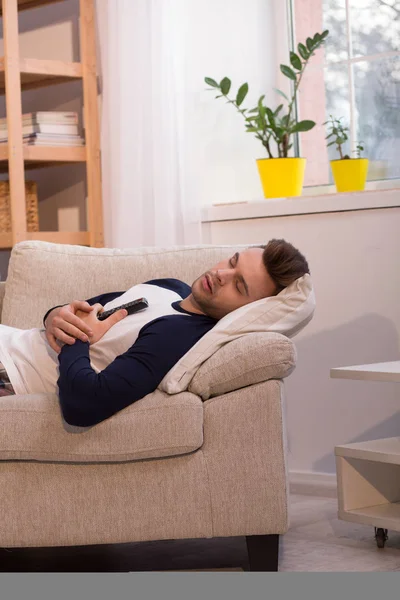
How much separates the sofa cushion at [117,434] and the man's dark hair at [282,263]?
357mm

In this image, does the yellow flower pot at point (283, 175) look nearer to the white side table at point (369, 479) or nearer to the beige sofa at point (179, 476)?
the white side table at point (369, 479)

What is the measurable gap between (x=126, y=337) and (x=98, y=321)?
0.29 feet

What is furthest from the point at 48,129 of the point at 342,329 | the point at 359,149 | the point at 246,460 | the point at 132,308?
the point at 246,460

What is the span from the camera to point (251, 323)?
1.95 m

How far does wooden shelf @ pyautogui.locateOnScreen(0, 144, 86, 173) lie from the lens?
Result: 3.54 meters

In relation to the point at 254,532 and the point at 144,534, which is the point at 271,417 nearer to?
the point at 254,532

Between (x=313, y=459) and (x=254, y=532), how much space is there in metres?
1.27

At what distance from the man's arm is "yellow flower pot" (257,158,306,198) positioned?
4.83 feet

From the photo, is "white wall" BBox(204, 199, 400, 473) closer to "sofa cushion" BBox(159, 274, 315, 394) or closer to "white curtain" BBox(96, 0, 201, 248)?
"white curtain" BBox(96, 0, 201, 248)

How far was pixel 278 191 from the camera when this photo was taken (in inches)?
130

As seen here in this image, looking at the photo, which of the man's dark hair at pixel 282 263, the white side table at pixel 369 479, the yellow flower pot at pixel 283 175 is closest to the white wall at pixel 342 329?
the yellow flower pot at pixel 283 175

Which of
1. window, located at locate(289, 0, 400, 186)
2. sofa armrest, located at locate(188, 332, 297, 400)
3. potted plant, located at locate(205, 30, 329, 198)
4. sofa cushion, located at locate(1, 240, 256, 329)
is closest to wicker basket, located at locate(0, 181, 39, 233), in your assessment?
potted plant, located at locate(205, 30, 329, 198)

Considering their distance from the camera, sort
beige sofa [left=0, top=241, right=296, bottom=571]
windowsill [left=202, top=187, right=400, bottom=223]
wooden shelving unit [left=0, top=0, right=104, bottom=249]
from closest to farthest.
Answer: beige sofa [left=0, top=241, right=296, bottom=571] < windowsill [left=202, top=187, right=400, bottom=223] < wooden shelving unit [left=0, top=0, right=104, bottom=249]

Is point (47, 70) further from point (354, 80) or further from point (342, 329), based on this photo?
point (342, 329)
